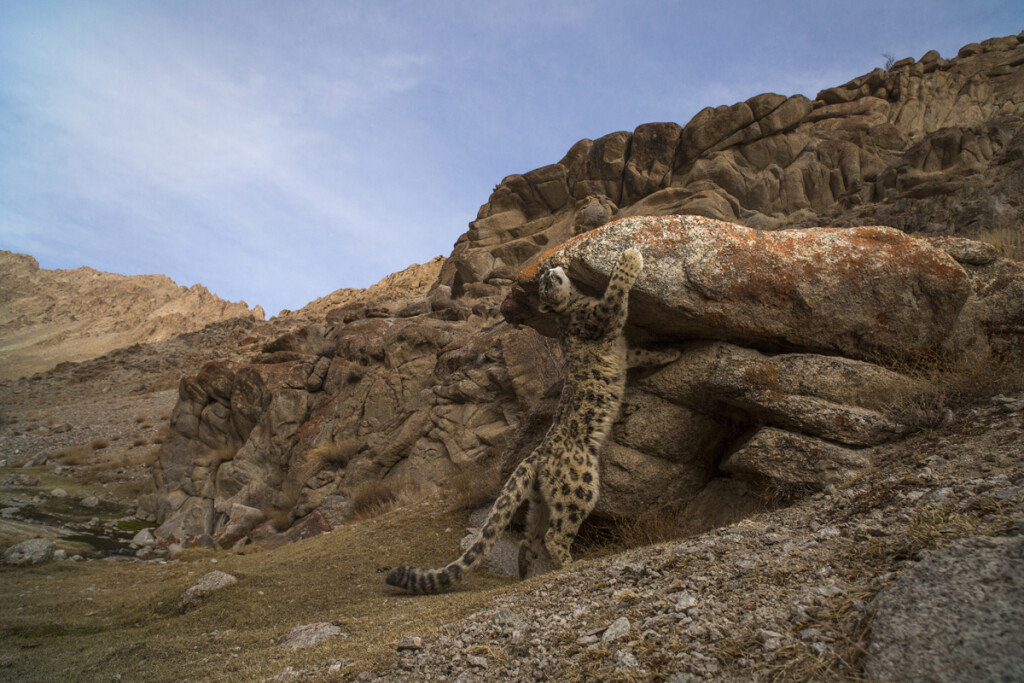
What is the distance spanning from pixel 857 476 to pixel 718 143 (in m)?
33.0

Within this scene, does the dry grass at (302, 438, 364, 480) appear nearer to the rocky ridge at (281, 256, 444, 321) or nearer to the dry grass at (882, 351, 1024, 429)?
the dry grass at (882, 351, 1024, 429)

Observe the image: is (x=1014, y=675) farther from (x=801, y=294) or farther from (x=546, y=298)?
(x=546, y=298)

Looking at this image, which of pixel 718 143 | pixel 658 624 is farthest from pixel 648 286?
pixel 718 143

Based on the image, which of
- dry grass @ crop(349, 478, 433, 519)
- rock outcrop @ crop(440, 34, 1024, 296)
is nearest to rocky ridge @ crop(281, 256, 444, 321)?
rock outcrop @ crop(440, 34, 1024, 296)

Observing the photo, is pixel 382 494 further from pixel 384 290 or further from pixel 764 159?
pixel 384 290

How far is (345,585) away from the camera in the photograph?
773 centimetres

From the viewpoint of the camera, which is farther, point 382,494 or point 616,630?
point 382,494

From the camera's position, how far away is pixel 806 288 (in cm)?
611

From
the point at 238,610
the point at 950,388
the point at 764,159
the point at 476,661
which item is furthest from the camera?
the point at 764,159

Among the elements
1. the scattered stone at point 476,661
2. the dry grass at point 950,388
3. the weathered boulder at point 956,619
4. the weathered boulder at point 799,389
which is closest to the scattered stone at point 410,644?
the scattered stone at point 476,661

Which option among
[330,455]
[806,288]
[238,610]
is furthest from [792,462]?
[330,455]

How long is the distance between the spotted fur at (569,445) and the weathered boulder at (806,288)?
47cm

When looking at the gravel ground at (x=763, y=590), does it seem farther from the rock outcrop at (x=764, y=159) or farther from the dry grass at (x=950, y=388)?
the rock outcrop at (x=764, y=159)

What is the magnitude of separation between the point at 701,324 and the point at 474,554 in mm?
3630
